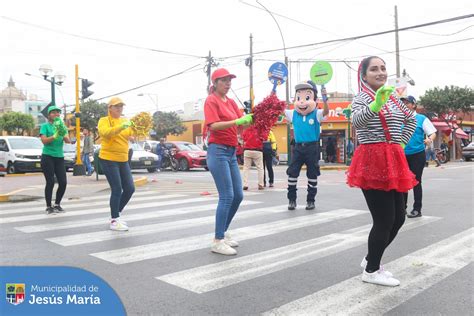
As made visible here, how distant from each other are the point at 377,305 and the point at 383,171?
1.01 meters

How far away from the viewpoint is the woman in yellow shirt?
577cm

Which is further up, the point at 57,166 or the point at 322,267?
the point at 57,166

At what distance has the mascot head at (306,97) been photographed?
23.0 ft

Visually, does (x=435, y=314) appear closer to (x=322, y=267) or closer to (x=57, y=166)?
(x=322, y=267)

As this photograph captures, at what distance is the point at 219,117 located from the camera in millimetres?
4469

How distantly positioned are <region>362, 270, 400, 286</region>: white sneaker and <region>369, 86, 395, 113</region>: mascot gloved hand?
133cm

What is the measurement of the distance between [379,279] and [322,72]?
1128 centimetres

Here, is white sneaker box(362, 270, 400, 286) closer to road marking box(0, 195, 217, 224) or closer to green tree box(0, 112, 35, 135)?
road marking box(0, 195, 217, 224)

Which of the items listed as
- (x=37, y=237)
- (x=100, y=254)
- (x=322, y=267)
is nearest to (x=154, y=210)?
(x=37, y=237)

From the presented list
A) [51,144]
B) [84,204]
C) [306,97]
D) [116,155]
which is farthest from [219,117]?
[84,204]

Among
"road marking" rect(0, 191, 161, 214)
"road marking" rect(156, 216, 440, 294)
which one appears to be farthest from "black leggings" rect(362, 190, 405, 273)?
"road marking" rect(0, 191, 161, 214)

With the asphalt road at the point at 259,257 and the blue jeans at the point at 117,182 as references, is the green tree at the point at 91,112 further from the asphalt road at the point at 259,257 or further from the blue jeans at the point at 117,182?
the blue jeans at the point at 117,182

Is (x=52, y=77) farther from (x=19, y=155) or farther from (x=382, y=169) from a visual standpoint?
(x=382, y=169)

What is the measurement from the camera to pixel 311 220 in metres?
6.44
